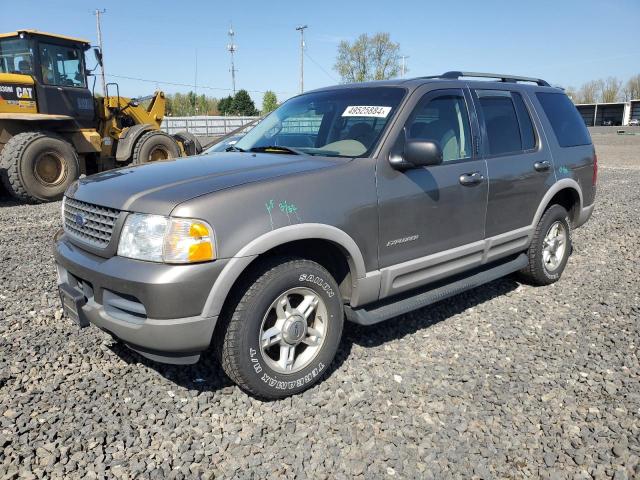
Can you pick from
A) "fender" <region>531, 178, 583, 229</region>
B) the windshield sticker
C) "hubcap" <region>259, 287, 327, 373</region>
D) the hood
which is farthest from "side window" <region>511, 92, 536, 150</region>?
"hubcap" <region>259, 287, 327, 373</region>

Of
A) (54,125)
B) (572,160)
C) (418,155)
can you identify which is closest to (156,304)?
(418,155)

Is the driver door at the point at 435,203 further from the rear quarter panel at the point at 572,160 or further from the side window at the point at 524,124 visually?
the rear quarter panel at the point at 572,160

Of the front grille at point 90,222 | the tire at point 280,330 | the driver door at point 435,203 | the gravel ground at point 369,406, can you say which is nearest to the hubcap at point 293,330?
the tire at point 280,330

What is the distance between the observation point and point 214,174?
3127 mm

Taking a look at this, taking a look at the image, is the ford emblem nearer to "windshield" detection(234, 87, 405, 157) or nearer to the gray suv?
the gray suv

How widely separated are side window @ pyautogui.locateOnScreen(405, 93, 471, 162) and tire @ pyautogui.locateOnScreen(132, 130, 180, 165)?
884cm

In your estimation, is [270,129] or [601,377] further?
[270,129]

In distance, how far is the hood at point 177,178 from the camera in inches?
111

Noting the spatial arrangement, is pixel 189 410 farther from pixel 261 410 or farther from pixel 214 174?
pixel 214 174

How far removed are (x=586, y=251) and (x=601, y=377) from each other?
11.5ft

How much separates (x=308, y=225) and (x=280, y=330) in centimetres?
65

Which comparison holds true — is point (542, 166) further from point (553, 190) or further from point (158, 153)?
point (158, 153)

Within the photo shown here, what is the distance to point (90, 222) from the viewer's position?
3.12 metres

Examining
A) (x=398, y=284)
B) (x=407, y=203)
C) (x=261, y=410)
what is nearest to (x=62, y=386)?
(x=261, y=410)
